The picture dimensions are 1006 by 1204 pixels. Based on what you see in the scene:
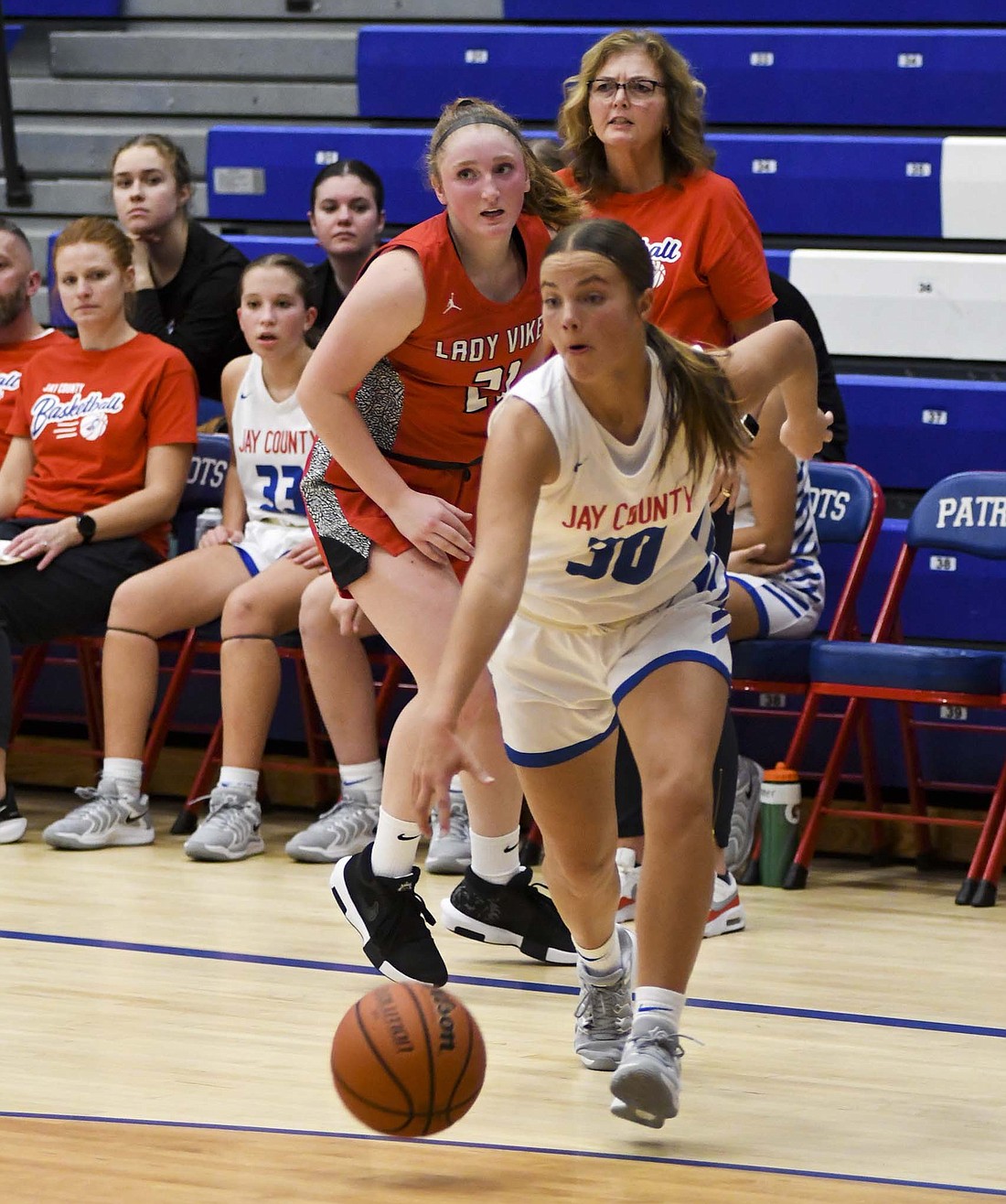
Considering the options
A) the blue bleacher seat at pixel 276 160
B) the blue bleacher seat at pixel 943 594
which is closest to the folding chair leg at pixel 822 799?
the blue bleacher seat at pixel 943 594

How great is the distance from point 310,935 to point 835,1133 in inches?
63.1

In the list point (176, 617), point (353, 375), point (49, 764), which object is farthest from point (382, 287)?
point (49, 764)

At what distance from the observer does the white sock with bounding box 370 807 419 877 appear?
11.4ft

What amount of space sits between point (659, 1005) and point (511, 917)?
1.10m

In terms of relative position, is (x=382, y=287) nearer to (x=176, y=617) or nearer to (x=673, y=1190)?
(x=673, y=1190)

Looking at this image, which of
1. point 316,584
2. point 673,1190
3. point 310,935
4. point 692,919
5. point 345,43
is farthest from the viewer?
point 345,43

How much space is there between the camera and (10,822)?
16.3 ft

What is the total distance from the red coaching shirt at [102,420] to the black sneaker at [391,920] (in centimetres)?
210

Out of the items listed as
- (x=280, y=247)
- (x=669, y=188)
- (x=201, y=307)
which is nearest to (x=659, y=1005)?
(x=669, y=188)

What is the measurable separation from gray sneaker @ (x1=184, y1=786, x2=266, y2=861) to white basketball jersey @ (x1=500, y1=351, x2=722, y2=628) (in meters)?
2.11

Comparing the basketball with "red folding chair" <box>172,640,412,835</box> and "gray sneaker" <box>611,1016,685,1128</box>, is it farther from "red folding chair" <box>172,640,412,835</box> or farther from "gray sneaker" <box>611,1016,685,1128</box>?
"red folding chair" <box>172,640,412,835</box>

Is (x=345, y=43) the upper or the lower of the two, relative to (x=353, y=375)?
upper

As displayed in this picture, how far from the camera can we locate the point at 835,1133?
2.66 meters

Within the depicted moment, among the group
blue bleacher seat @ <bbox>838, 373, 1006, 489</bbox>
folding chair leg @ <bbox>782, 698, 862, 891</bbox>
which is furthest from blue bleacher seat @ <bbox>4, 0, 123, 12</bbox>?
folding chair leg @ <bbox>782, 698, 862, 891</bbox>
